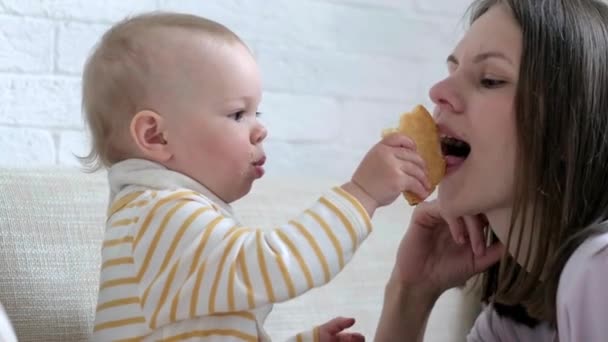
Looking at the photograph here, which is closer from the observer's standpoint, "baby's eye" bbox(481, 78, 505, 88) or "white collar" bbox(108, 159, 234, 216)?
"white collar" bbox(108, 159, 234, 216)

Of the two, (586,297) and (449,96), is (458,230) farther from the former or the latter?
(586,297)

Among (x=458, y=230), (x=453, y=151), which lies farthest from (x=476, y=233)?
(x=453, y=151)

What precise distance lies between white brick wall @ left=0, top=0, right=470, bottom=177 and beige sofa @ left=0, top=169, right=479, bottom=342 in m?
0.27

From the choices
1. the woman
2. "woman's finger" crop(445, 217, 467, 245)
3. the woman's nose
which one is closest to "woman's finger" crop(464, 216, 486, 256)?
"woman's finger" crop(445, 217, 467, 245)

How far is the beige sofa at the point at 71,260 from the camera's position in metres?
1.18

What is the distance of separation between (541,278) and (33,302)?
2.03 feet

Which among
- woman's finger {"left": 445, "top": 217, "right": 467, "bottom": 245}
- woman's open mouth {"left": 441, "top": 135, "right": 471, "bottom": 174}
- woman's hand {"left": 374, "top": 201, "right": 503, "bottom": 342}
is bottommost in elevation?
woman's hand {"left": 374, "top": 201, "right": 503, "bottom": 342}

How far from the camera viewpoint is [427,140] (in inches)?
45.1

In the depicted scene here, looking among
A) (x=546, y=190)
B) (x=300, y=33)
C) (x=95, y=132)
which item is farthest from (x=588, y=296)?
(x=300, y=33)

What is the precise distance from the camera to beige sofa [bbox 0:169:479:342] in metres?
1.18

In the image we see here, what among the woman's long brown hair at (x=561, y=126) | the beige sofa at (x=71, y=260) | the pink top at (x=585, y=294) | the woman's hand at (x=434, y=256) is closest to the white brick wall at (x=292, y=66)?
the beige sofa at (x=71, y=260)

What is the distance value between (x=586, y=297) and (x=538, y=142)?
19cm

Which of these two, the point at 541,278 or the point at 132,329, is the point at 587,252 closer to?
the point at 541,278

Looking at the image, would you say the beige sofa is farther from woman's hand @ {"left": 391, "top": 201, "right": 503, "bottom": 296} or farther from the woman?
the woman
